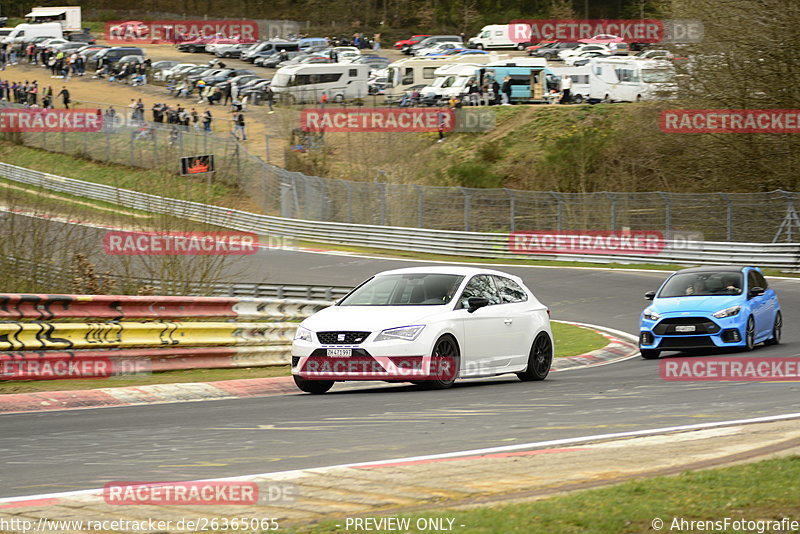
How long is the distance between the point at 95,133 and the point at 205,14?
73.1m

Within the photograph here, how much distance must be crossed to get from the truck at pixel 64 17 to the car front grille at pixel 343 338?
3708 inches

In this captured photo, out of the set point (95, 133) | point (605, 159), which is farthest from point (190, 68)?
point (605, 159)

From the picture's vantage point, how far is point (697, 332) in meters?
18.6

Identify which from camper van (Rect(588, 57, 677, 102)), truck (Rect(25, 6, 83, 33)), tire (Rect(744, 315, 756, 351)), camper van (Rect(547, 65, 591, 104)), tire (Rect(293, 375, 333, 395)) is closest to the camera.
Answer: tire (Rect(293, 375, 333, 395))

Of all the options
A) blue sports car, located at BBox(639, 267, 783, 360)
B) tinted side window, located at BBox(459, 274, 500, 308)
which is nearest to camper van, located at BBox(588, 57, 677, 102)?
blue sports car, located at BBox(639, 267, 783, 360)

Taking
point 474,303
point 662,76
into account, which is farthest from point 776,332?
point 662,76

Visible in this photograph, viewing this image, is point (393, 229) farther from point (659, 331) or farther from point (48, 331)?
point (48, 331)

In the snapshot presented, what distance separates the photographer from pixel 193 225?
20.9 meters

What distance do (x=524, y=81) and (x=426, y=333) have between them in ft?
175

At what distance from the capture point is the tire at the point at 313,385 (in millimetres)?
13844

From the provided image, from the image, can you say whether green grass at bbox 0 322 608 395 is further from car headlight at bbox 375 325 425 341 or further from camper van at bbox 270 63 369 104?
camper van at bbox 270 63 369 104

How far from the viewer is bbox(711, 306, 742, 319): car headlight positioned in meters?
18.5

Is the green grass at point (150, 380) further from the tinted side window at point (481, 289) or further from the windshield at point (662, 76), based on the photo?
the windshield at point (662, 76)

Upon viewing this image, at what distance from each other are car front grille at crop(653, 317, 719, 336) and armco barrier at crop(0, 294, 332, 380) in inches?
244
